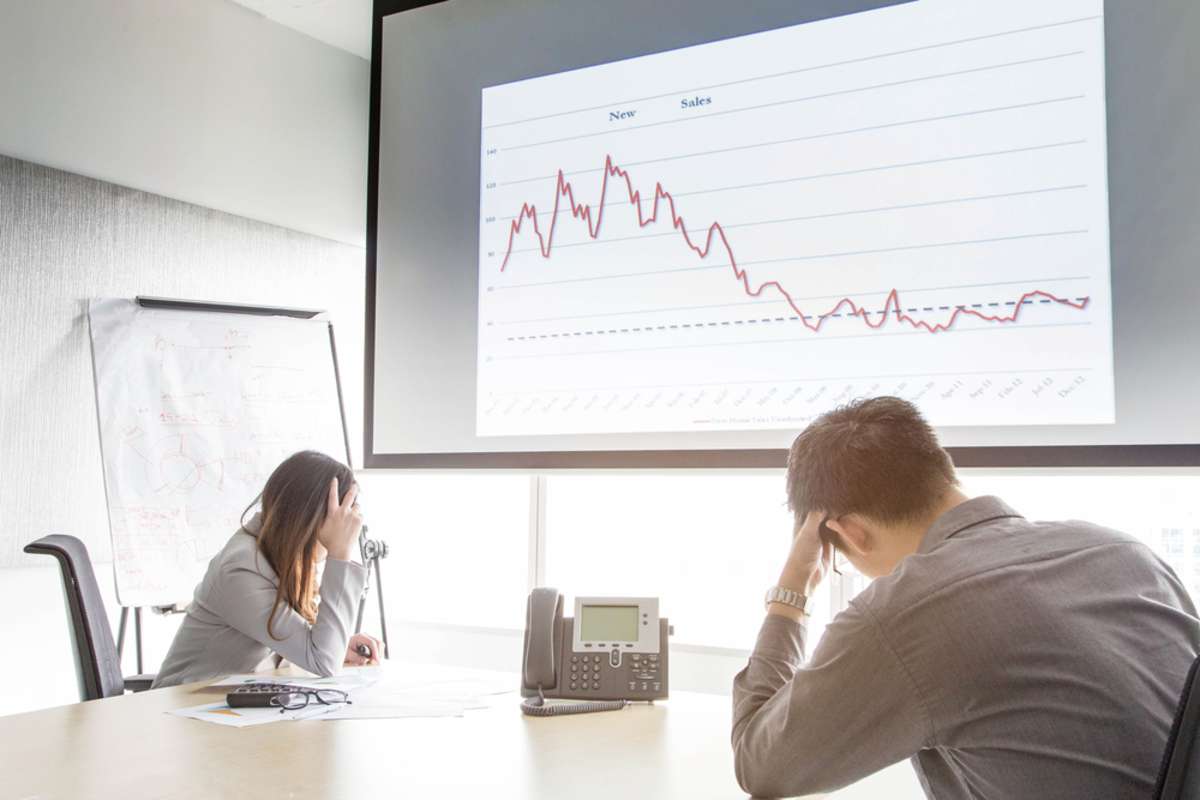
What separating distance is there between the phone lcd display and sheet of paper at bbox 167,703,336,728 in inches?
19.3

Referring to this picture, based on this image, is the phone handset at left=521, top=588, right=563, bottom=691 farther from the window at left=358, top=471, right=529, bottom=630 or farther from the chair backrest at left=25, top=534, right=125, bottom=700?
the window at left=358, top=471, right=529, bottom=630

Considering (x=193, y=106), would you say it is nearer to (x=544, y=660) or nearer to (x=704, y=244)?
(x=704, y=244)

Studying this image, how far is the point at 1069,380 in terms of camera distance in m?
2.22

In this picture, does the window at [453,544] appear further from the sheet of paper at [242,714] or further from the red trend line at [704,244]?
the sheet of paper at [242,714]

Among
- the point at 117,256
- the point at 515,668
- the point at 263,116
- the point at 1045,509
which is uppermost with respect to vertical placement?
the point at 263,116

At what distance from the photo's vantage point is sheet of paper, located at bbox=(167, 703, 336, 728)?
5.47 ft

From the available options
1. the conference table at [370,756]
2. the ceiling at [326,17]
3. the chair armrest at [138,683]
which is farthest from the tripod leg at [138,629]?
the ceiling at [326,17]

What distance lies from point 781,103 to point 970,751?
1.84 meters

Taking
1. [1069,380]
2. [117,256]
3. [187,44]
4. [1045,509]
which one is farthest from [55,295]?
[1045,509]

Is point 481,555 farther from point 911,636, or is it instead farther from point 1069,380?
point 911,636

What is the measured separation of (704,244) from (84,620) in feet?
5.56

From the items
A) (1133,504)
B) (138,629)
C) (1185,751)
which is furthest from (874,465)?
(138,629)

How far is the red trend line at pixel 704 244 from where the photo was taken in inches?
90.7

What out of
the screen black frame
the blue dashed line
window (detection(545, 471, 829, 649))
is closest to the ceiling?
the screen black frame
